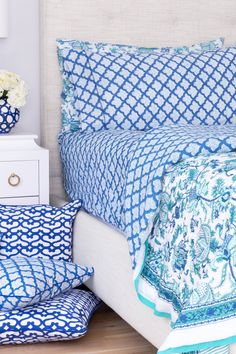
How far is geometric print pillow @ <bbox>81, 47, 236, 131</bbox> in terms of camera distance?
3086mm

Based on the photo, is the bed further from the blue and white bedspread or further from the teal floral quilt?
the teal floral quilt

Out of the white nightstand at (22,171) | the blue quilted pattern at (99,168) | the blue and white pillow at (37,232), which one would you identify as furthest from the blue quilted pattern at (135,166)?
the white nightstand at (22,171)

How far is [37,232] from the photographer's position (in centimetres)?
283

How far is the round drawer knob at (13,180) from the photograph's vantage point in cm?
299

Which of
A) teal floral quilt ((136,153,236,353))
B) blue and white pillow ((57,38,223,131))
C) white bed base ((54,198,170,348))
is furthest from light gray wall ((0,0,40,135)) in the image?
teal floral quilt ((136,153,236,353))

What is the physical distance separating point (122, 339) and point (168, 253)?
62 centimetres

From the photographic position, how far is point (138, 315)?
7.44 feet

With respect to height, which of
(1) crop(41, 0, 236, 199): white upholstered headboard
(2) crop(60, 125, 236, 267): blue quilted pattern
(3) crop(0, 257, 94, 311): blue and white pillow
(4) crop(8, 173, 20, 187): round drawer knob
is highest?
(1) crop(41, 0, 236, 199): white upholstered headboard

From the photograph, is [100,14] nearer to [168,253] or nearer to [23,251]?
[23,251]

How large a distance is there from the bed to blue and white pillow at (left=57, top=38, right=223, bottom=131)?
8 centimetres

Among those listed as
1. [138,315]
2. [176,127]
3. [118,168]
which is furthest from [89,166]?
[138,315]

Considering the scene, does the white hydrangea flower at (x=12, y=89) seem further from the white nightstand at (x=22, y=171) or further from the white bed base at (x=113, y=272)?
the white bed base at (x=113, y=272)

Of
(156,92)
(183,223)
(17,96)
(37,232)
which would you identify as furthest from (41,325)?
(156,92)

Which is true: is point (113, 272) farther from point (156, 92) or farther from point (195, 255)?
point (156, 92)
